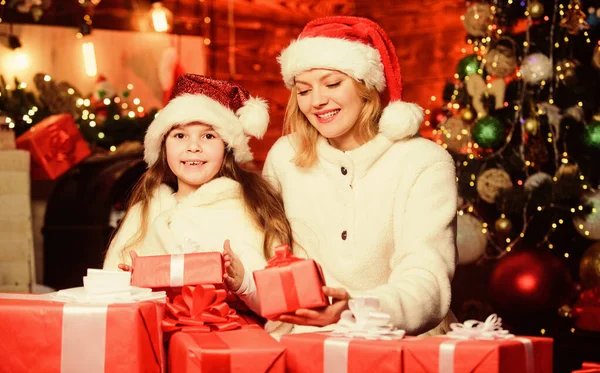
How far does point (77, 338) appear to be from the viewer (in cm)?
210

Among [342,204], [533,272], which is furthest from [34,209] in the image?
[342,204]

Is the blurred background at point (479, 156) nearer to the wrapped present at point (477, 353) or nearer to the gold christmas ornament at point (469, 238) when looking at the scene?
the gold christmas ornament at point (469, 238)

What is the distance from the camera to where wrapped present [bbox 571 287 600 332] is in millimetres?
5016

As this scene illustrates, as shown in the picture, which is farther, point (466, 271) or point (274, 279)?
point (466, 271)

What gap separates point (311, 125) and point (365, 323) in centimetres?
108

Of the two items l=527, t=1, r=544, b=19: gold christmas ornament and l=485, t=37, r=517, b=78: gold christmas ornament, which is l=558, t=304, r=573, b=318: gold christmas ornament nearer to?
l=485, t=37, r=517, b=78: gold christmas ornament

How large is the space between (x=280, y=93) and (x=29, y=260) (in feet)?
9.66

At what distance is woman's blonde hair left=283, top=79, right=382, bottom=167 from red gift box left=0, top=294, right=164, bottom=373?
98 centimetres

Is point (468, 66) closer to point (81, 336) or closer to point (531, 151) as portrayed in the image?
point (531, 151)

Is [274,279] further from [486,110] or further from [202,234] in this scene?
[486,110]

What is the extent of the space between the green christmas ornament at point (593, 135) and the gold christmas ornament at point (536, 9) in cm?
68

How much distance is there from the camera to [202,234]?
2850mm

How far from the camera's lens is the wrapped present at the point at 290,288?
7.05 ft

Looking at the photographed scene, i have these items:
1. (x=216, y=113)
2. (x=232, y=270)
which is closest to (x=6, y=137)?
(x=216, y=113)
